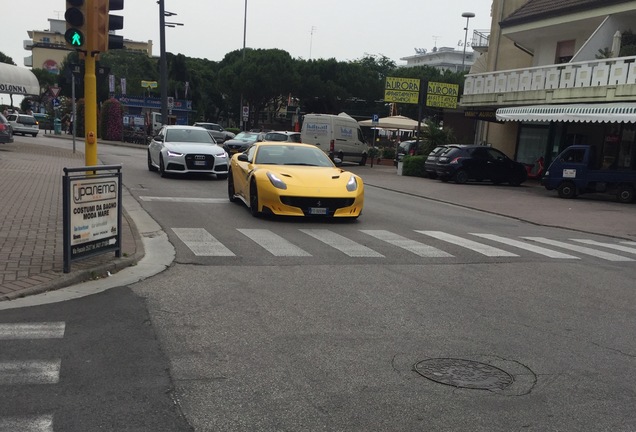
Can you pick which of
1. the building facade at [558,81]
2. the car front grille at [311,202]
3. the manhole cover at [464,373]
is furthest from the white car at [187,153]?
the manhole cover at [464,373]

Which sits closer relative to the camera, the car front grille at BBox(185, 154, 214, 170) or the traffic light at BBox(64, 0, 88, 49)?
the traffic light at BBox(64, 0, 88, 49)

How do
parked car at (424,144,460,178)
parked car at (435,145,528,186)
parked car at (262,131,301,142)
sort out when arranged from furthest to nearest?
parked car at (262,131,301,142), parked car at (424,144,460,178), parked car at (435,145,528,186)

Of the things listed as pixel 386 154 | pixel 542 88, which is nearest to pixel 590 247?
pixel 542 88

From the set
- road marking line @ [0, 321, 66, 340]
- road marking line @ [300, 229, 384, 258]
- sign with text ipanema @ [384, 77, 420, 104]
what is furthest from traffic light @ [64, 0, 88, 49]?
sign with text ipanema @ [384, 77, 420, 104]

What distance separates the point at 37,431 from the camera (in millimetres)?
3426

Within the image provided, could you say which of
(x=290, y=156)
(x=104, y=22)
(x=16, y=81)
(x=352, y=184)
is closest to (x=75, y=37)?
(x=104, y=22)

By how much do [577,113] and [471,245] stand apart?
43.6ft

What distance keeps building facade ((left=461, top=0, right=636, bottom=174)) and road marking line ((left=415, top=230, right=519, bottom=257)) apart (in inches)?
441

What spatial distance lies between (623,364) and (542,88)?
21.6 m

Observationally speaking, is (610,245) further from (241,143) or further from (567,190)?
(241,143)

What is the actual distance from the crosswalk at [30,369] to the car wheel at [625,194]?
18.6 m

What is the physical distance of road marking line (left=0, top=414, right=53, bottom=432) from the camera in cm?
344

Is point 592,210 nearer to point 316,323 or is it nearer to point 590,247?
point 590,247

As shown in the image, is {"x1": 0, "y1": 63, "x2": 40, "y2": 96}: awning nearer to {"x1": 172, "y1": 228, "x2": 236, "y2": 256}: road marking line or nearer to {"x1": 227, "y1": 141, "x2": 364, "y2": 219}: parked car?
{"x1": 227, "y1": 141, "x2": 364, "y2": 219}: parked car
